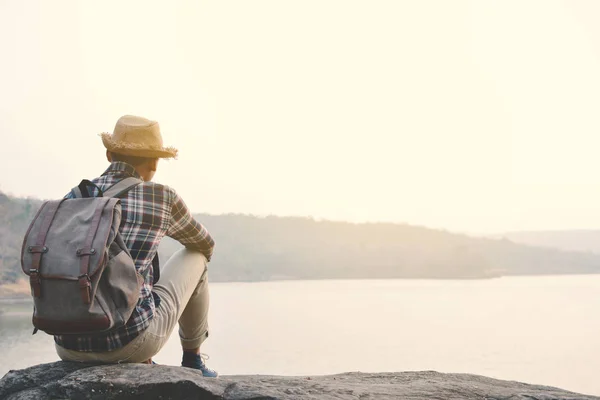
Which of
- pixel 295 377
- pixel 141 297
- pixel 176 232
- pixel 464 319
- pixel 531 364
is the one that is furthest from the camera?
pixel 464 319

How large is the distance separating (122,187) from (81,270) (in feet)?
1.34

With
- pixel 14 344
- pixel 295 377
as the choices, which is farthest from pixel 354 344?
pixel 295 377

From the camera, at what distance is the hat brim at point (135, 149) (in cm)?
269

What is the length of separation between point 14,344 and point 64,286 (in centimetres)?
1378

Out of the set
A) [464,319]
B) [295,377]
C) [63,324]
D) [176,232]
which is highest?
[176,232]

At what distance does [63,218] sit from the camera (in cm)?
244

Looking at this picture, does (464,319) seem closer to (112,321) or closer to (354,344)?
(354,344)

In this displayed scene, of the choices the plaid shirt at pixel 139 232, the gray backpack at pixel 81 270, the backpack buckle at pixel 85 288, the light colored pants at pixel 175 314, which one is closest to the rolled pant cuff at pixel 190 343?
the light colored pants at pixel 175 314

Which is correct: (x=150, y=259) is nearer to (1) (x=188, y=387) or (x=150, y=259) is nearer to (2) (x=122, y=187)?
(2) (x=122, y=187)

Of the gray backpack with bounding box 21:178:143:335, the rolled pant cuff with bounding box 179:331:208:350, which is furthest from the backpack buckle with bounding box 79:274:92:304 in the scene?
the rolled pant cuff with bounding box 179:331:208:350

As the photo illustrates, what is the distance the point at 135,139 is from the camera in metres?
2.71

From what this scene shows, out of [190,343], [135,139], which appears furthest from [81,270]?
[190,343]

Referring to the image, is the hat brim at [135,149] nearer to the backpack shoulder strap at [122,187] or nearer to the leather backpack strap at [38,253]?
the backpack shoulder strap at [122,187]

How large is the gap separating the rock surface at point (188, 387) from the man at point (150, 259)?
0.31 ft
